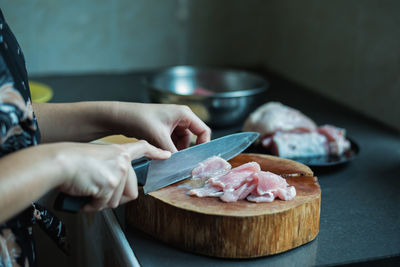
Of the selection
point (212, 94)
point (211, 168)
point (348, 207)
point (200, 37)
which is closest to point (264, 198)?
point (211, 168)

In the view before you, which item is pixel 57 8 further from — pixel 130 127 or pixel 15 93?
pixel 15 93

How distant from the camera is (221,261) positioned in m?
0.81

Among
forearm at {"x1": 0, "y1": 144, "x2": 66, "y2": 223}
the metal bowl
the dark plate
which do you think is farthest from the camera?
the metal bowl

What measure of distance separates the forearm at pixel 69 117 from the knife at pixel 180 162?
0.16 m

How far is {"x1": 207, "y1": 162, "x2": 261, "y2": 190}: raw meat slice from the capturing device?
34.9 inches

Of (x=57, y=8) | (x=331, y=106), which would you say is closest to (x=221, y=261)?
(x=331, y=106)

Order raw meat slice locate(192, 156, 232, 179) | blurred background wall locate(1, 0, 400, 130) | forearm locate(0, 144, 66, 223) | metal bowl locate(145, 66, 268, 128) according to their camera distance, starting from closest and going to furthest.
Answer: forearm locate(0, 144, 66, 223)
raw meat slice locate(192, 156, 232, 179)
metal bowl locate(145, 66, 268, 128)
blurred background wall locate(1, 0, 400, 130)

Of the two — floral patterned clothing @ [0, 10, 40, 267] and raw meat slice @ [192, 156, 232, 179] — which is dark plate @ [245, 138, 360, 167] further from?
floral patterned clothing @ [0, 10, 40, 267]

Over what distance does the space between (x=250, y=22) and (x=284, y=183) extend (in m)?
1.45

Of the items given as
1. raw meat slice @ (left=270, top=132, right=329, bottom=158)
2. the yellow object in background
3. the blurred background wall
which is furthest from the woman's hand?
the blurred background wall

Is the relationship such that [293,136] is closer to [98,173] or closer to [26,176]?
[98,173]

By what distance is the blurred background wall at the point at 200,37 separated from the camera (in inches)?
67.8

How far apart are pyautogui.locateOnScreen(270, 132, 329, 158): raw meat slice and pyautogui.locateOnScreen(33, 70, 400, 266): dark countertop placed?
7 centimetres

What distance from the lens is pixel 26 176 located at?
634 millimetres
